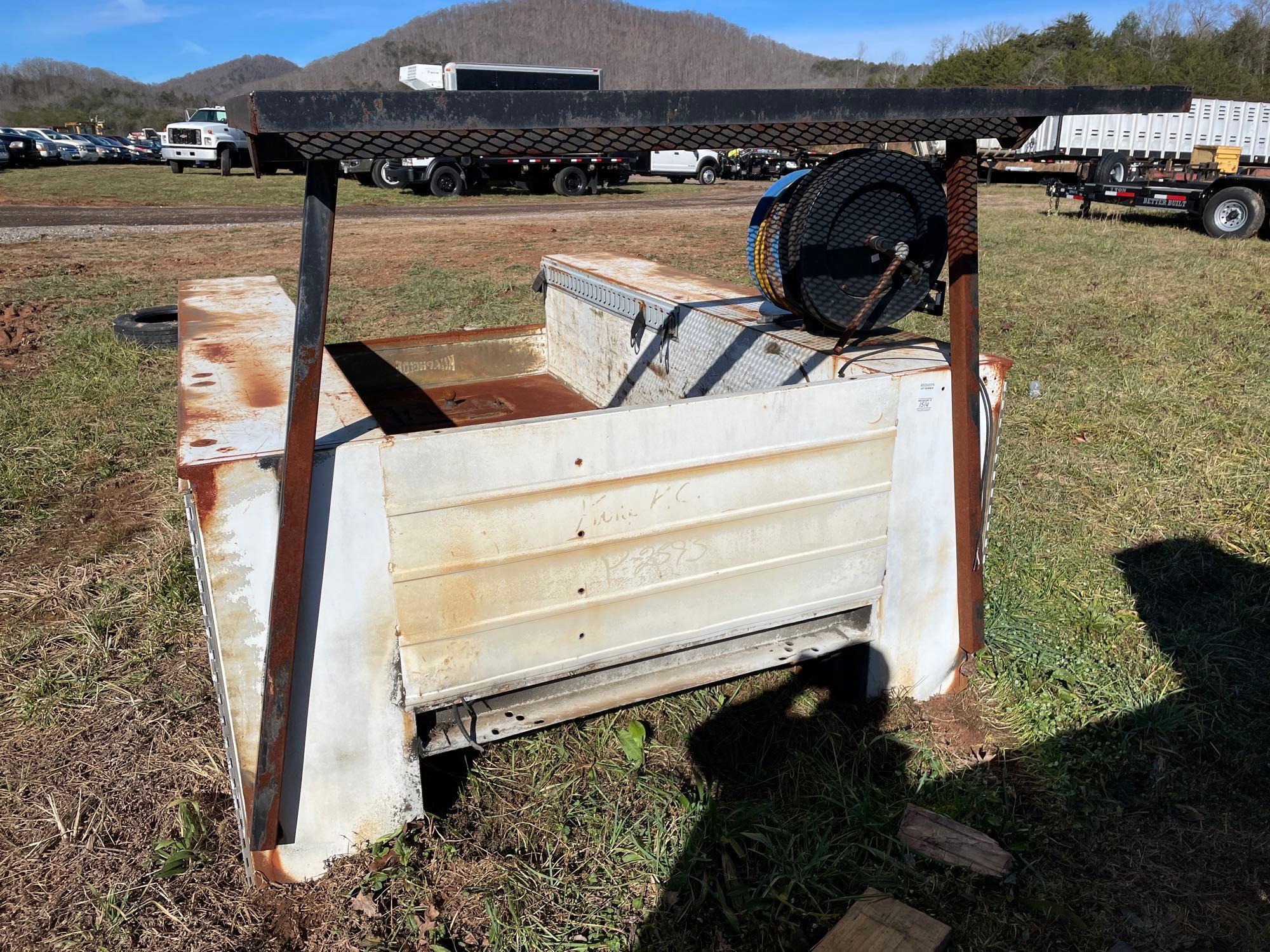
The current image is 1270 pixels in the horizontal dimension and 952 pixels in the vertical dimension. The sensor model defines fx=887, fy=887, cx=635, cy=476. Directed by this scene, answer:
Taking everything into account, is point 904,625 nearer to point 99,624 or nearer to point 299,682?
point 299,682

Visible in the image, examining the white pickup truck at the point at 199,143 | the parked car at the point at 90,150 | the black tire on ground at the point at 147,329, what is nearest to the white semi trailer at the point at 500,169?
the white pickup truck at the point at 199,143

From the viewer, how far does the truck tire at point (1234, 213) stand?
12.6m

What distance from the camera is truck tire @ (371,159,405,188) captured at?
19031 millimetres

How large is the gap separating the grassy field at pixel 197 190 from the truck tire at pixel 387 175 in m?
0.24

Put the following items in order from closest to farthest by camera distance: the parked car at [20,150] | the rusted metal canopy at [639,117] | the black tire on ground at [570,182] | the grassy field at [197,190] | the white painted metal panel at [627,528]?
the rusted metal canopy at [639,117]
the white painted metal panel at [627,528]
the grassy field at [197,190]
the black tire on ground at [570,182]
the parked car at [20,150]

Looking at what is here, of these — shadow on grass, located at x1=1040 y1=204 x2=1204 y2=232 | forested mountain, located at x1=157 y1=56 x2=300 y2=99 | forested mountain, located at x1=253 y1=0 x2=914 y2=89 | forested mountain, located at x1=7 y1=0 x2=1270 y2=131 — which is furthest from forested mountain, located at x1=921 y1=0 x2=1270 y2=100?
forested mountain, located at x1=157 y1=56 x2=300 y2=99

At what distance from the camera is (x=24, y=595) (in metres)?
3.29

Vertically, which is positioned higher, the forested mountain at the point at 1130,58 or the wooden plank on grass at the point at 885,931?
the forested mountain at the point at 1130,58

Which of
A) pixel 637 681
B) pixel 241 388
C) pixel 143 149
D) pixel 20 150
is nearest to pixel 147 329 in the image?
pixel 241 388

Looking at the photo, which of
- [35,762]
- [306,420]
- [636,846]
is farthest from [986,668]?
[35,762]

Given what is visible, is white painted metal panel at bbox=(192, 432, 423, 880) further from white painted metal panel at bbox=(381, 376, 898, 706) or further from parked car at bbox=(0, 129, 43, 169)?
parked car at bbox=(0, 129, 43, 169)

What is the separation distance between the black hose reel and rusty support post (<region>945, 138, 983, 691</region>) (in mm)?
161

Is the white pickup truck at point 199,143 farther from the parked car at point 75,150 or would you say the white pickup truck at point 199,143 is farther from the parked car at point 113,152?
the parked car at point 113,152

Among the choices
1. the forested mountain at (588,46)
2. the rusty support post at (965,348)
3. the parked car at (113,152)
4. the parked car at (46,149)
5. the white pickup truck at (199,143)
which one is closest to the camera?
the rusty support post at (965,348)
